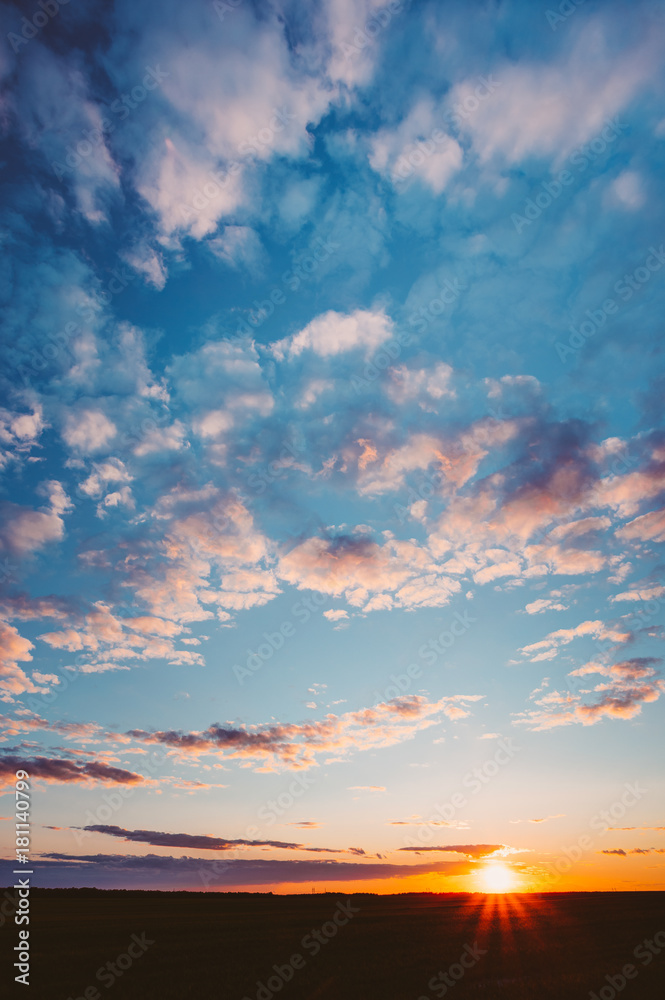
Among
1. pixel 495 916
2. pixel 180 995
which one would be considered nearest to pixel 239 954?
pixel 180 995

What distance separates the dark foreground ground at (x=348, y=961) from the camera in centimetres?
2539

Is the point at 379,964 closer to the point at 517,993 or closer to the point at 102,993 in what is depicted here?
the point at 517,993

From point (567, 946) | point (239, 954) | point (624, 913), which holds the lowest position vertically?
point (624, 913)

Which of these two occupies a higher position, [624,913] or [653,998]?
[653,998]

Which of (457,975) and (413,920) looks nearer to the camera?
(457,975)

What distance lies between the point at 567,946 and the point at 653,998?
17.2 m

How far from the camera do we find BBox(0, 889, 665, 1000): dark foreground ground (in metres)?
25.4

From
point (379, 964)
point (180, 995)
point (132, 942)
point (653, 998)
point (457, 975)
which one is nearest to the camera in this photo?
point (653, 998)

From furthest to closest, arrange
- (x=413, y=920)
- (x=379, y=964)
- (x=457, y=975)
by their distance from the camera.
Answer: (x=413, y=920)
(x=379, y=964)
(x=457, y=975)

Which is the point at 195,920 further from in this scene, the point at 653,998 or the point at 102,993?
the point at 653,998

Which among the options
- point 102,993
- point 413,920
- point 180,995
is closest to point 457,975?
point 180,995

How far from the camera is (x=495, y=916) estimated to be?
6072 centimetres

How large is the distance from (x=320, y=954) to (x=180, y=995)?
14328mm

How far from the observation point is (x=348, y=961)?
32719mm
